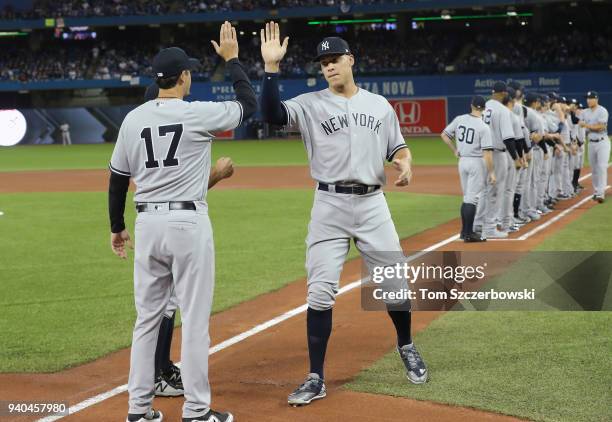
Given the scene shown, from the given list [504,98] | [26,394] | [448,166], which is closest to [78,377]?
[26,394]

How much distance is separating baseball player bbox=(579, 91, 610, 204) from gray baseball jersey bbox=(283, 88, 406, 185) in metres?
13.9

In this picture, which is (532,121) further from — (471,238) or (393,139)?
(393,139)

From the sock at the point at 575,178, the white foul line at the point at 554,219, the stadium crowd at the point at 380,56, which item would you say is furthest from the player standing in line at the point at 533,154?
the stadium crowd at the point at 380,56

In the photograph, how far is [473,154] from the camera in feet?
45.3

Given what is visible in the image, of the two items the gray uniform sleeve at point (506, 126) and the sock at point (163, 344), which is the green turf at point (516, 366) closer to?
the sock at point (163, 344)

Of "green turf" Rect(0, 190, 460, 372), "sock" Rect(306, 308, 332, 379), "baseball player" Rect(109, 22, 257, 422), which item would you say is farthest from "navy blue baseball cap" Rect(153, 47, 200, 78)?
"green turf" Rect(0, 190, 460, 372)

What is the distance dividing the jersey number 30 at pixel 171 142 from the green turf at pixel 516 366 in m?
2.23

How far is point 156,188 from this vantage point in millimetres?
5766

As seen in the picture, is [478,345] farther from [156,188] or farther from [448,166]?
[448,166]

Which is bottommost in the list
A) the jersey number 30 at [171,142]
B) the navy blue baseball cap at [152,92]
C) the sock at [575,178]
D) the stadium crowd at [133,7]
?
the sock at [575,178]

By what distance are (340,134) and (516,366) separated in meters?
2.31

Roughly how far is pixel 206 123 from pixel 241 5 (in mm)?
54817

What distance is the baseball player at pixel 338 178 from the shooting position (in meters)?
6.62

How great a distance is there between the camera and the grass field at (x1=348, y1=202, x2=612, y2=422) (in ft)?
20.0
